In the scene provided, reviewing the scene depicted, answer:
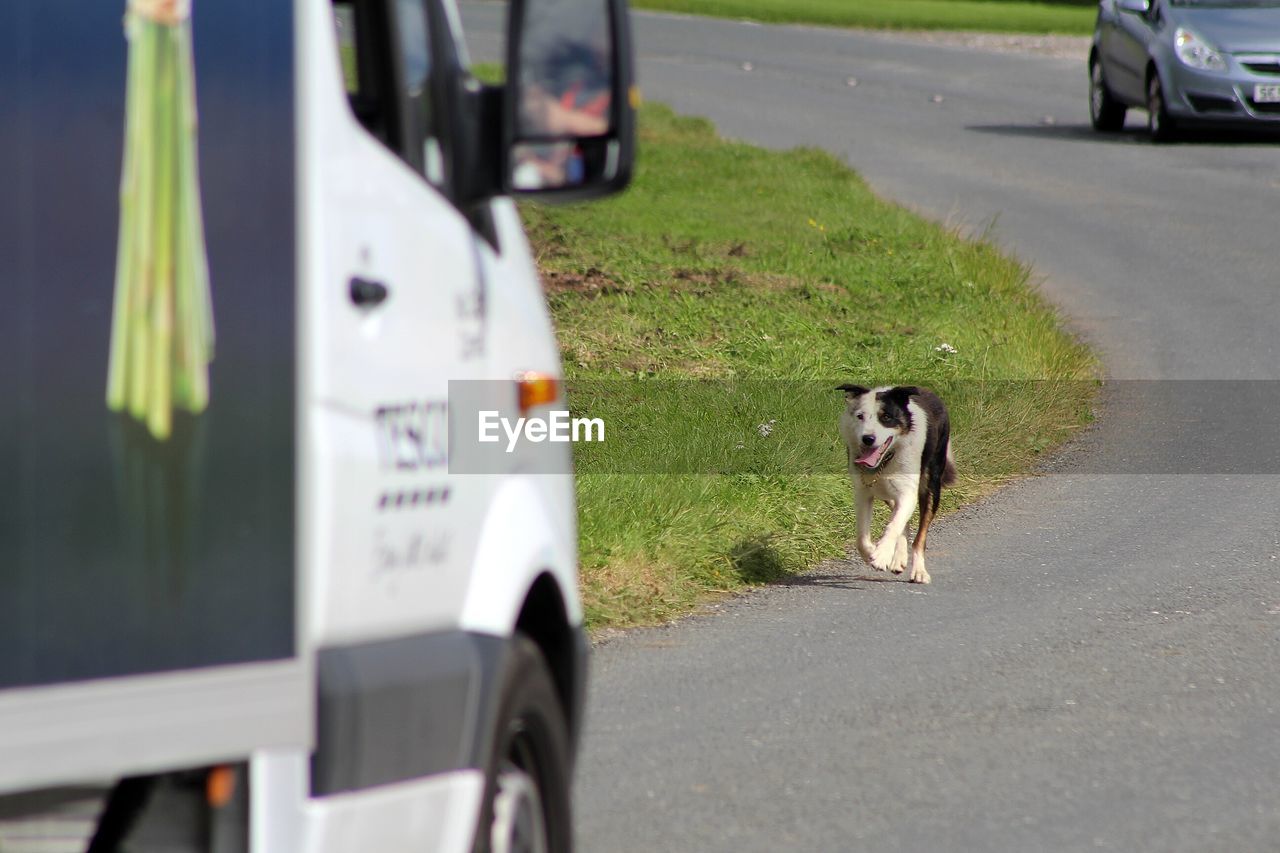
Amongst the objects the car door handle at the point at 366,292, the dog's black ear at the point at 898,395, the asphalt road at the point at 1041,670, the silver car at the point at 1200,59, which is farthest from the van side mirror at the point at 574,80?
the silver car at the point at 1200,59

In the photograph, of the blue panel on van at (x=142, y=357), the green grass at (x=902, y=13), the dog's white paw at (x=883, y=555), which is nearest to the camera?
the blue panel on van at (x=142, y=357)

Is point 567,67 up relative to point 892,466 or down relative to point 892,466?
up

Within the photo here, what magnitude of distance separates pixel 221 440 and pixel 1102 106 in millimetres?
21348

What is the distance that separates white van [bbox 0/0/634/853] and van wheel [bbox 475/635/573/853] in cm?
17

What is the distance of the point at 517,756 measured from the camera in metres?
4.00

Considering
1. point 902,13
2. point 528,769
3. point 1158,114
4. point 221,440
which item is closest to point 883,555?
point 528,769

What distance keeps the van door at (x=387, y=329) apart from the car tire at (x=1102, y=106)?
788 inches

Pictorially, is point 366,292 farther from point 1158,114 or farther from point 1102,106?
point 1102,106

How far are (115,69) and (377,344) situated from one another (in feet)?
2.07

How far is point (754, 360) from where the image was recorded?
12383 mm

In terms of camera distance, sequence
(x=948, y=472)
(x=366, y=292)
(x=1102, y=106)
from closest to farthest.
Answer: (x=366, y=292)
(x=948, y=472)
(x=1102, y=106)

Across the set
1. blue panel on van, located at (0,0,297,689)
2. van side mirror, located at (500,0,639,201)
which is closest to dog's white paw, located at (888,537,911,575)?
van side mirror, located at (500,0,639,201)

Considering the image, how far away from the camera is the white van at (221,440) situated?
304cm

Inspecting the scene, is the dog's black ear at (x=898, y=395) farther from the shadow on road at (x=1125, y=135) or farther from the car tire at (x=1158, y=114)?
the shadow on road at (x=1125, y=135)
